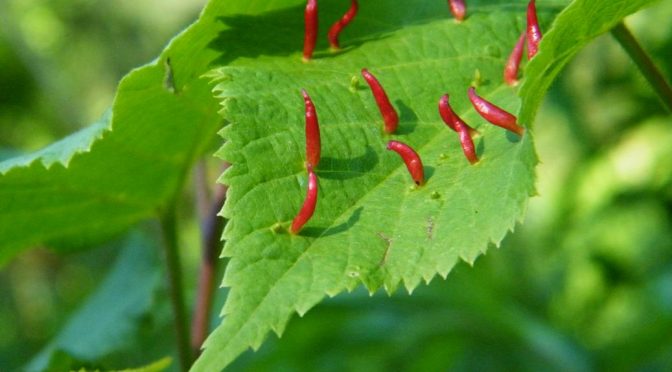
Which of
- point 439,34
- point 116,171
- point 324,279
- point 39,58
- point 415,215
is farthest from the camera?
point 39,58

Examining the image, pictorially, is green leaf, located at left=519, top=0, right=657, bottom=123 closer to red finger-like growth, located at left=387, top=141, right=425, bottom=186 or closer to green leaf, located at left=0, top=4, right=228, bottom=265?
red finger-like growth, located at left=387, top=141, right=425, bottom=186

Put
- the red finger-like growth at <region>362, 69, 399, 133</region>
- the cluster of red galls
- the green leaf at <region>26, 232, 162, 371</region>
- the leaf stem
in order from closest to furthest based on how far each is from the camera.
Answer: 1. the cluster of red galls
2. the red finger-like growth at <region>362, 69, 399, 133</region>
3. the leaf stem
4. the green leaf at <region>26, 232, 162, 371</region>

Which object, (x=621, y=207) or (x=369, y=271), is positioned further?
(x=621, y=207)

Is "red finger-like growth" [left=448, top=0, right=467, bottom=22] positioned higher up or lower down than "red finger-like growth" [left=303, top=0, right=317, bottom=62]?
lower down

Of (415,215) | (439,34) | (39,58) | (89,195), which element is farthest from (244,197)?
(39,58)

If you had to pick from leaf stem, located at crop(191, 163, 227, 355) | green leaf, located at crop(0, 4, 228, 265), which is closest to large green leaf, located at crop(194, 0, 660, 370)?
green leaf, located at crop(0, 4, 228, 265)

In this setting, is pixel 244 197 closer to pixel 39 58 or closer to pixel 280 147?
pixel 280 147
